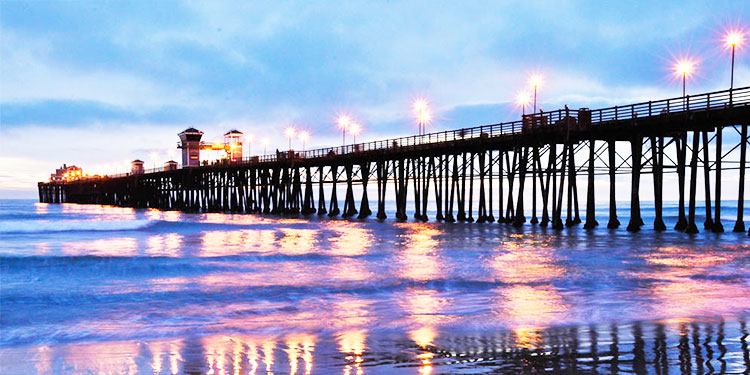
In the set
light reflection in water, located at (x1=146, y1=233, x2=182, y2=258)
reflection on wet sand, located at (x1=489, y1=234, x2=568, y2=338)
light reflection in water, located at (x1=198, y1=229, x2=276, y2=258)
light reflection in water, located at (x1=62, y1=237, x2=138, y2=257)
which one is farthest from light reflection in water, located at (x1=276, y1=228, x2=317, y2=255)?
reflection on wet sand, located at (x1=489, y1=234, x2=568, y2=338)

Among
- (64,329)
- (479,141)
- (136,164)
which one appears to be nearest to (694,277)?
(64,329)

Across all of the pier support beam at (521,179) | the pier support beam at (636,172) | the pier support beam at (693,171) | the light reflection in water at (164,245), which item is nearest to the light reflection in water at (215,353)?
the light reflection in water at (164,245)

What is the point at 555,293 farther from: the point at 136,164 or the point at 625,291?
the point at 136,164

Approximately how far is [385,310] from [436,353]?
3.18m

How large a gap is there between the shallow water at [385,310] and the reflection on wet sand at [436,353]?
3 cm

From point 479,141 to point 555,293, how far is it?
21379 mm

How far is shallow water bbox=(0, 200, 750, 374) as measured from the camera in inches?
266

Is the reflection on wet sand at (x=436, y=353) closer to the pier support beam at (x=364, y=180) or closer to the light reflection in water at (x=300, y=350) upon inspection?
the light reflection in water at (x=300, y=350)

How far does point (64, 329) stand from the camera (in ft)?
29.6

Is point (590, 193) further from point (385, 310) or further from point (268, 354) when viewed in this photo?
point (268, 354)

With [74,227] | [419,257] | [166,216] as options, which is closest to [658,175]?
[419,257]

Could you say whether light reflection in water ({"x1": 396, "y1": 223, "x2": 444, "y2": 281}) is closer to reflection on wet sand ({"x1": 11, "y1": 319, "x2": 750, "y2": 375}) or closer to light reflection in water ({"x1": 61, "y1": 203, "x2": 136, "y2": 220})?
reflection on wet sand ({"x1": 11, "y1": 319, "x2": 750, "y2": 375})

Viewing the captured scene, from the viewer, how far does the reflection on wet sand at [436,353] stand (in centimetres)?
631

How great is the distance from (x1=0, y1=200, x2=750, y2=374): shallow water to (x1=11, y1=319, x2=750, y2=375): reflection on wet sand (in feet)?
0.09
